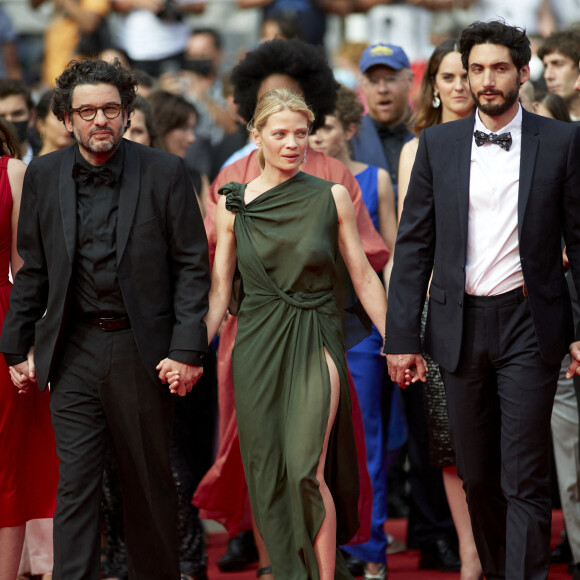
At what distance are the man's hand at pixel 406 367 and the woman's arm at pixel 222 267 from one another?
2.60ft

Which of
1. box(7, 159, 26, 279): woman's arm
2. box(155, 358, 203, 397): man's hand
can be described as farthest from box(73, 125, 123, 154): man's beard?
box(155, 358, 203, 397): man's hand

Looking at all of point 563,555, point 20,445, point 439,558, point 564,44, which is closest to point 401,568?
point 439,558

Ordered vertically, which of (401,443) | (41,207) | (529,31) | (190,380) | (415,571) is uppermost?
(529,31)

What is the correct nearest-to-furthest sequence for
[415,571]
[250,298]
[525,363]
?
[525,363], [250,298], [415,571]

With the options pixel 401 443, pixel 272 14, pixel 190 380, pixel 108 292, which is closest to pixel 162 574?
pixel 190 380

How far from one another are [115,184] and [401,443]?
9.89 feet

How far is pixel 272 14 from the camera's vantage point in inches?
418

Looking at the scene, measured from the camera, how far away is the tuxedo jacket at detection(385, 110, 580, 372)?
198 inches

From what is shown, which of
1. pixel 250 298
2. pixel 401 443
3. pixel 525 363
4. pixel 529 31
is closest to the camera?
pixel 525 363

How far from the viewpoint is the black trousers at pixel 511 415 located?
5.00 meters

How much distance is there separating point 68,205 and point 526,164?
75.8 inches

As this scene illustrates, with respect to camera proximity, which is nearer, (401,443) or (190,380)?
(190,380)

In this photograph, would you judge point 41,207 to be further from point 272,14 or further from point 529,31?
point 529,31

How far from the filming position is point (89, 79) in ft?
17.1
